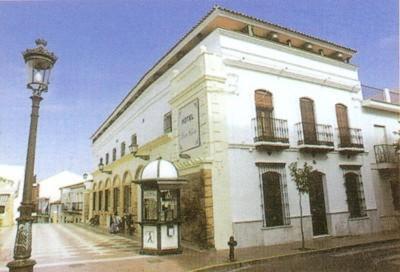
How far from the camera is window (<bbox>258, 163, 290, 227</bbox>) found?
12.4 metres

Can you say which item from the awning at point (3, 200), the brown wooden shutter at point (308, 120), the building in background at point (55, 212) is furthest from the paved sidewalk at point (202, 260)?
the building in background at point (55, 212)

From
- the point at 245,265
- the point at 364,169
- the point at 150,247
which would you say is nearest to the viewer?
the point at 245,265

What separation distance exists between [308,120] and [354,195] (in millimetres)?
4169

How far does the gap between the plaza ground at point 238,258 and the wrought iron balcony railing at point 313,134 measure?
4.11m

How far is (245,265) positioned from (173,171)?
13.9ft

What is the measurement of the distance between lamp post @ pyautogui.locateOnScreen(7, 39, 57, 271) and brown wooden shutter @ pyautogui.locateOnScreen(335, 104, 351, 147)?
13.2m

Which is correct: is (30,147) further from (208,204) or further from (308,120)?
(308,120)

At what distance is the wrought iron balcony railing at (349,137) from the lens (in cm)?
1501

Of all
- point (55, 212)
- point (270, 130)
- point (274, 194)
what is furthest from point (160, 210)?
point (55, 212)

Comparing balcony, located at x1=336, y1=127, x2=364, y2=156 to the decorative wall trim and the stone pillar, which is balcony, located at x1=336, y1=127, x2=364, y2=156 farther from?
the stone pillar

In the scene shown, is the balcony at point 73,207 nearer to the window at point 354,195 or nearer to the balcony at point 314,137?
the balcony at point 314,137

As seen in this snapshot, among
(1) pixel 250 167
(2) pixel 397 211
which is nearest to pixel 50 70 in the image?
(1) pixel 250 167

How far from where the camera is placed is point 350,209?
14.6 meters

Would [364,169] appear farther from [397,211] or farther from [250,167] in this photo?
[250,167]
